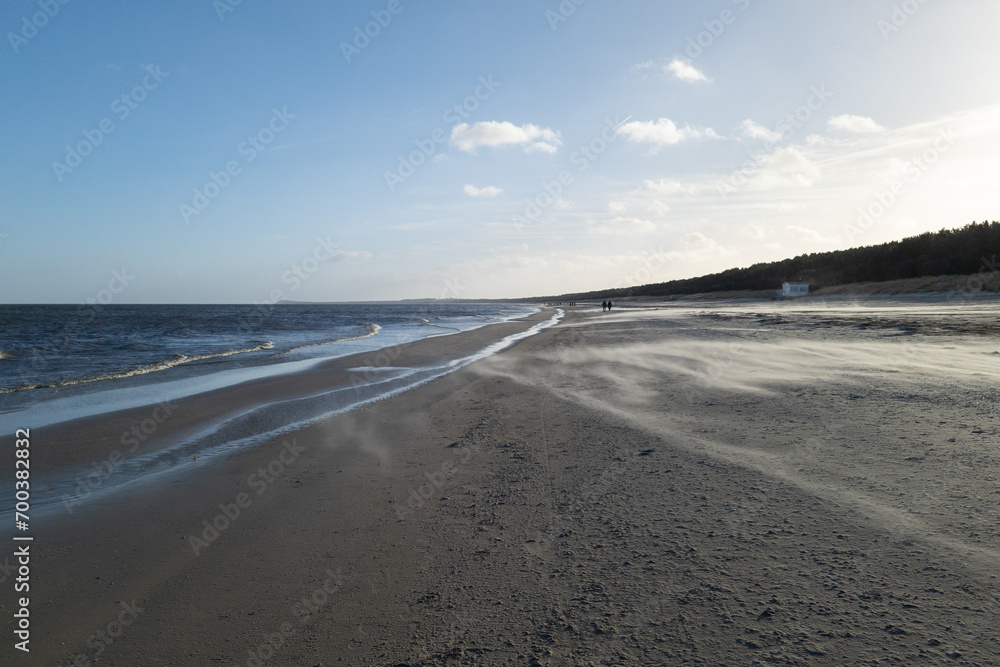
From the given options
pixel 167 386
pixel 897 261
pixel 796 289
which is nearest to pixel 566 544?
pixel 167 386

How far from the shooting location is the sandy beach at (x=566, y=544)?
9.12 ft

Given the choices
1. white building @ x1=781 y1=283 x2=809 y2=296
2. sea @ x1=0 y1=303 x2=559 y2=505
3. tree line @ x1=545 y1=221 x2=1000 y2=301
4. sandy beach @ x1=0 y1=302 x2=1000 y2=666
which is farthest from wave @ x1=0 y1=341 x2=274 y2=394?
white building @ x1=781 y1=283 x2=809 y2=296

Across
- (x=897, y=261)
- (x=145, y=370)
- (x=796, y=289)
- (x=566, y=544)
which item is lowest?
(x=566, y=544)

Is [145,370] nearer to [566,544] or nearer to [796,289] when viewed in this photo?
[566,544]

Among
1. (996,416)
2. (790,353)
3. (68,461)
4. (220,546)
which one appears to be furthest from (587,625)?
(790,353)

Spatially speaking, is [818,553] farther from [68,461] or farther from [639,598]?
[68,461]

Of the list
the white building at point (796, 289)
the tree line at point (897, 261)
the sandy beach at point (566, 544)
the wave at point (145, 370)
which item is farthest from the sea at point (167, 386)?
the white building at point (796, 289)

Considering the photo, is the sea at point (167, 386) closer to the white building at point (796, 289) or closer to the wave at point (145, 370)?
the wave at point (145, 370)

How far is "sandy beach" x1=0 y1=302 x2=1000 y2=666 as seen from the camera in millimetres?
2781

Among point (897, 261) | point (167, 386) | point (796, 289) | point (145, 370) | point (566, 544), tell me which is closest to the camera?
point (566, 544)

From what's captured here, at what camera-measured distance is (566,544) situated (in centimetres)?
383

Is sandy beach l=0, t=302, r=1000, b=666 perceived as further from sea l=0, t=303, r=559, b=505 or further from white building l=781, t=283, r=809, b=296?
white building l=781, t=283, r=809, b=296

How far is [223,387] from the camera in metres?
12.8

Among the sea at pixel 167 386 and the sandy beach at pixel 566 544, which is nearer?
the sandy beach at pixel 566 544
